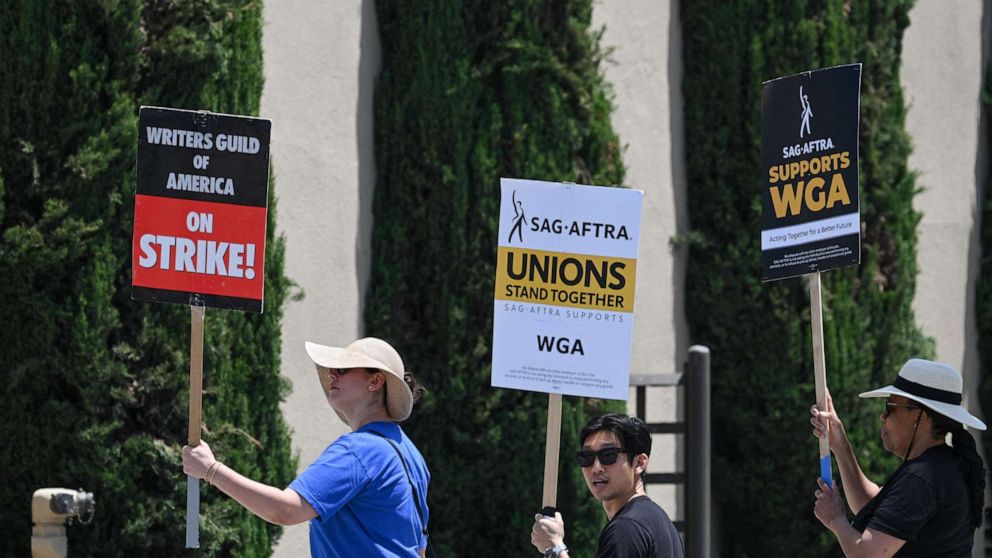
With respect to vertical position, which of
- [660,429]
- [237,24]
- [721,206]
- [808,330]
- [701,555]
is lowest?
[701,555]

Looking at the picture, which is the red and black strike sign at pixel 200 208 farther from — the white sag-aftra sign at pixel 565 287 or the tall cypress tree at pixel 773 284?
the tall cypress tree at pixel 773 284

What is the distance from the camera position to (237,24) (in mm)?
6707

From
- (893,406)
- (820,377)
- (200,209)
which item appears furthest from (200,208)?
(893,406)

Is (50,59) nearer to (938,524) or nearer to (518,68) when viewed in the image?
(518,68)

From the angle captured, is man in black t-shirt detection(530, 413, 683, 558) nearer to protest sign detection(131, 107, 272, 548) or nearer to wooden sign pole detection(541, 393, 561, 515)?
wooden sign pole detection(541, 393, 561, 515)

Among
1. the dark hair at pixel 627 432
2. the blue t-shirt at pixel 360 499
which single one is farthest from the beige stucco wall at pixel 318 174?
the dark hair at pixel 627 432

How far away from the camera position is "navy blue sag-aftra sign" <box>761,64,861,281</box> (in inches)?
207

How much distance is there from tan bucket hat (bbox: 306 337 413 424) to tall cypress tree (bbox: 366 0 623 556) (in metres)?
3.38

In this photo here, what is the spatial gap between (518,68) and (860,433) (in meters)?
3.23

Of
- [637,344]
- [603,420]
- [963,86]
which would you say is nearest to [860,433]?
[637,344]

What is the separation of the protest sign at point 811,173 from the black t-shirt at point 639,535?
56.5 inches

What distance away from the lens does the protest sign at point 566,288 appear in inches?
201

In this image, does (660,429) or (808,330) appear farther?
(808,330)

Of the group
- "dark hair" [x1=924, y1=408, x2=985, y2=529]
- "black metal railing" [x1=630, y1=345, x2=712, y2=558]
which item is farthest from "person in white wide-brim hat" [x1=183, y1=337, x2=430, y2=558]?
"black metal railing" [x1=630, y1=345, x2=712, y2=558]
